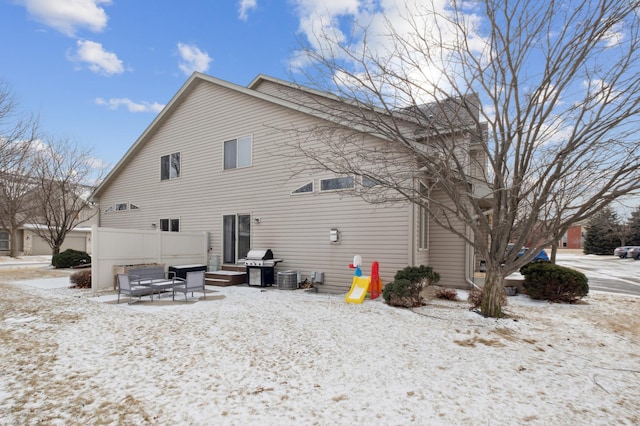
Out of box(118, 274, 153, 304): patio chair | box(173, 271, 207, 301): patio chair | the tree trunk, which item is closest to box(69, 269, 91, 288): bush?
box(118, 274, 153, 304): patio chair

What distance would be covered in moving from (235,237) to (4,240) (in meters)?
27.4

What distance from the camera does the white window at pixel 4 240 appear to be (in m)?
28.2

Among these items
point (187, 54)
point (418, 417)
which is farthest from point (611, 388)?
point (187, 54)

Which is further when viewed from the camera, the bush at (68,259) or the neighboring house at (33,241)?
the neighboring house at (33,241)

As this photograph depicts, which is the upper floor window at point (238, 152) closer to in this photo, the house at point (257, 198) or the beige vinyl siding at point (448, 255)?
the house at point (257, 198)

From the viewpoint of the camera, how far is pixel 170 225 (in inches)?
572

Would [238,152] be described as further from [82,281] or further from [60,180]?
[60,180]

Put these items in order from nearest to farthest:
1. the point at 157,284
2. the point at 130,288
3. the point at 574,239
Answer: the point at 130,288 < the point at 157,284 < the point at 574,239

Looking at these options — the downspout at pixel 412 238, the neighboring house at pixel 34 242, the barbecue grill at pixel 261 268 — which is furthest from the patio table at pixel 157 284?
the neighboring house at pixel 34 242

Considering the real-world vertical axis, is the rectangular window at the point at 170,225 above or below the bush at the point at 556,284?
above

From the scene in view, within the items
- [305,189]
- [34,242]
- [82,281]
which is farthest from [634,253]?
[34,242]

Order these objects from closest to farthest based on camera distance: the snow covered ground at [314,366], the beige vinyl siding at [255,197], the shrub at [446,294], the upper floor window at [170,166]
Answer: the snow covered ground at [314,366]
the shrub at [446,294]
the beige vinyl siding at [255,197]
the upper floor window at [170,166]

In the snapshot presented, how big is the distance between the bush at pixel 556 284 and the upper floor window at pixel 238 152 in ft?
31.2

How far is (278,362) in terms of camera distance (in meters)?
4.60
